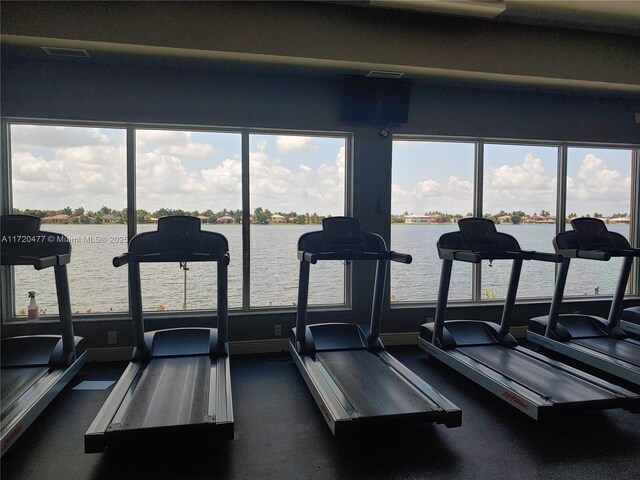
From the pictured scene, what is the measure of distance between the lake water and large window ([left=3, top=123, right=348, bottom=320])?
0.01 m

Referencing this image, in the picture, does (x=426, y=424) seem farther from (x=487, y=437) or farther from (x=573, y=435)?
(x=573, y=435)

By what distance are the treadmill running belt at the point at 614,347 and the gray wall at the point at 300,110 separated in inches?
33.3

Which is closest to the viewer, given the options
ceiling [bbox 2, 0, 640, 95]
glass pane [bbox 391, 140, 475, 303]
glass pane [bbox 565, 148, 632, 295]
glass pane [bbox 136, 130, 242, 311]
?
ceiling [bbox 2, 0, 640, 95]

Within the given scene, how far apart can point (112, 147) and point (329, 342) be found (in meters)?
2.98

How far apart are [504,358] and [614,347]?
127 centimetres

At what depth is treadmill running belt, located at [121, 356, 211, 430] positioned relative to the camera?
265 cm

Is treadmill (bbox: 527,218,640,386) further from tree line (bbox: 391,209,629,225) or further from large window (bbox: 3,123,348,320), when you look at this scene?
large window (bbox: 3,123,348,320)

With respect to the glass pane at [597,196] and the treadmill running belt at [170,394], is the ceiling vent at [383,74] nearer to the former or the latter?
the glass pane at [597,196]

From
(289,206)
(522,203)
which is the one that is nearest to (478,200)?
(522,203)

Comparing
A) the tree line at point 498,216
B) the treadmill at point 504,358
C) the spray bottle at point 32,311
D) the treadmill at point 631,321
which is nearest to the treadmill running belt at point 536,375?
the treadmill at point 504,358

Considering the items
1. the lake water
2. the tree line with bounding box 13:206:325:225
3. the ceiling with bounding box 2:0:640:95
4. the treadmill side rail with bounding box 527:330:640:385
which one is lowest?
the treadmill side rail with bounding box 527:330:640:385

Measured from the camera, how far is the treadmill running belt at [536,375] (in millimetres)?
3066

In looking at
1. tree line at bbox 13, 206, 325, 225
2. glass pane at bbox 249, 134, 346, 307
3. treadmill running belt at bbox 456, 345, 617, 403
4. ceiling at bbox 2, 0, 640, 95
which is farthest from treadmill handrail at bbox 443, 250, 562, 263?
tree line at bbox 13, 206, 325, 225

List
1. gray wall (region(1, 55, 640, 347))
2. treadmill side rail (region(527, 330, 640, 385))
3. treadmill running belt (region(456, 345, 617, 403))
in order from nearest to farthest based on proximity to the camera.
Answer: treadmill running belt (region(456, 345, 617, 403)), treadmill side rail (region(527, 330, 640, 385)), gray wall (region(1, 55, 640, 347))
